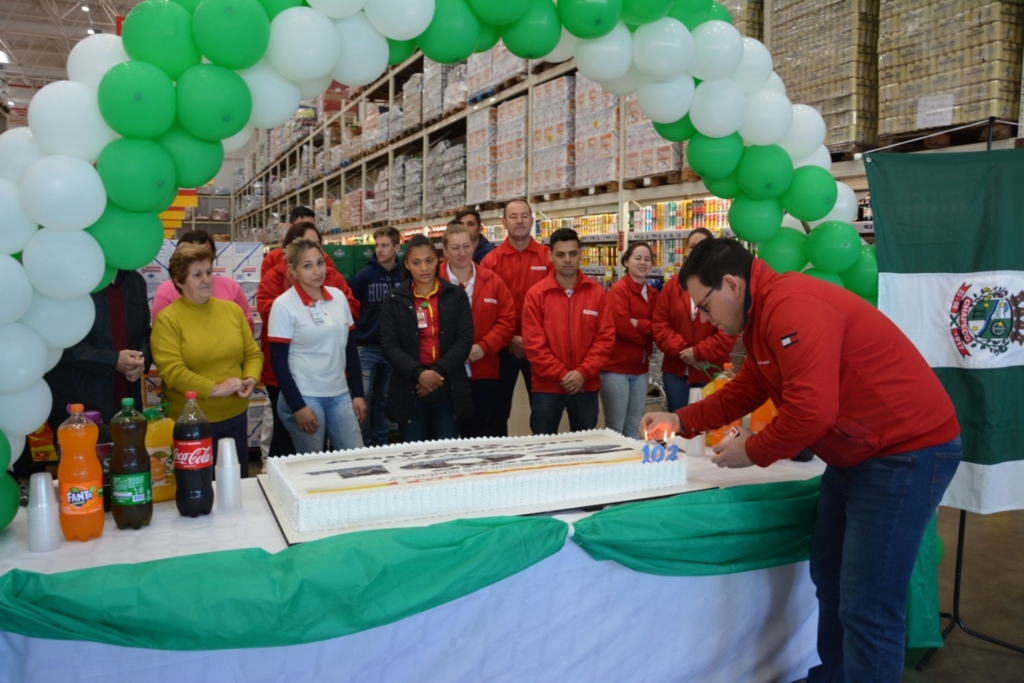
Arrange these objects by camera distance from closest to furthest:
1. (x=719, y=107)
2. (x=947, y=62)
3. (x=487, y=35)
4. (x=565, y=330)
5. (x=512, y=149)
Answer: (x=487, y=35)
(x=719, y=107)
(x=947, y=62)
(x=565, y=330)
(x=512, y=149)

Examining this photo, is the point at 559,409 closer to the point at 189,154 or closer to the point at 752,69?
the point at 752,69

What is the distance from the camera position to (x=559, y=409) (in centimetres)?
447

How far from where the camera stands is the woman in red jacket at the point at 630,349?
4.71m

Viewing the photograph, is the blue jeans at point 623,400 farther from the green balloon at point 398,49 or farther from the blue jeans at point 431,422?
the green balloon at point 398,49

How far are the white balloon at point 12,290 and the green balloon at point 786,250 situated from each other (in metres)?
2.76

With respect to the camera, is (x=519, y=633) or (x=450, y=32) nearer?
(x=519, y=633)

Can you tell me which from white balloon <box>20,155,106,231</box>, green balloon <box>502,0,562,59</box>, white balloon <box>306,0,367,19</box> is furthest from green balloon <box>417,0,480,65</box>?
white balloon <box>20,155,106,231</box>

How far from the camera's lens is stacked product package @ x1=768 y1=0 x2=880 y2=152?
463cm

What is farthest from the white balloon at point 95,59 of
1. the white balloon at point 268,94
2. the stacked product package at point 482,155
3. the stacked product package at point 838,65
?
the stacked product package at point 482,155

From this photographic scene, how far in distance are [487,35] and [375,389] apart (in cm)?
323

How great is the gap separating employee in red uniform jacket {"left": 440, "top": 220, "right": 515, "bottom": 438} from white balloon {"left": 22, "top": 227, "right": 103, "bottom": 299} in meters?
2.51

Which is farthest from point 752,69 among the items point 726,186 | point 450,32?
point 450,32

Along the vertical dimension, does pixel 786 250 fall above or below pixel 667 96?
below

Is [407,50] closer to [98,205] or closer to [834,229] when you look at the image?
[98,205]
